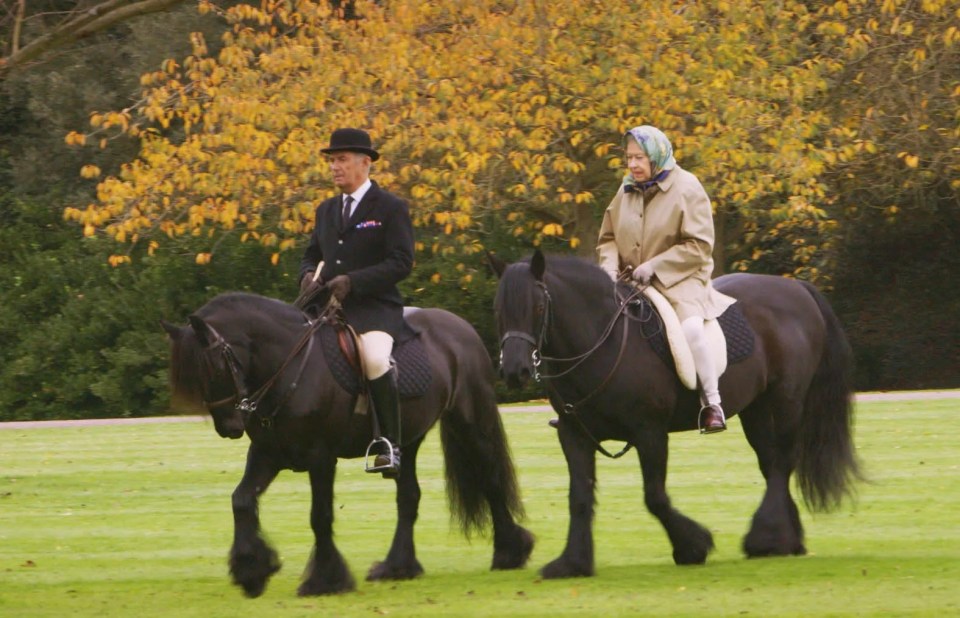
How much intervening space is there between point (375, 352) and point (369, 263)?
1.88 ft

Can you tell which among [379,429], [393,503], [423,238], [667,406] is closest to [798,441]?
[667,406]

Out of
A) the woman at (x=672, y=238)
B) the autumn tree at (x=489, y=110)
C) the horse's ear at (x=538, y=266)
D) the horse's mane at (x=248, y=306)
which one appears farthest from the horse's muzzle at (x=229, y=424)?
the autumn tree at (x=489, y=110)

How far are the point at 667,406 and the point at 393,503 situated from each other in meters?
4.81

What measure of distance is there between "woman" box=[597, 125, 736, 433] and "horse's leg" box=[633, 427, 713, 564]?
38 cm

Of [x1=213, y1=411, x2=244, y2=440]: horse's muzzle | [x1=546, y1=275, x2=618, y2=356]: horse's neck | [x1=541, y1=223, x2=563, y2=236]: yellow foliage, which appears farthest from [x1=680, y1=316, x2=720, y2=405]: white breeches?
[x1=541, y1=223, x2=563, y2=236]: yellow foliage

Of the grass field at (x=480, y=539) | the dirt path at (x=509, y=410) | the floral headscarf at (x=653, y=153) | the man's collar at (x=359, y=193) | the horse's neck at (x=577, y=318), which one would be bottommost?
the dirt path at (x=509, y=410)

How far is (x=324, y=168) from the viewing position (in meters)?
22.2

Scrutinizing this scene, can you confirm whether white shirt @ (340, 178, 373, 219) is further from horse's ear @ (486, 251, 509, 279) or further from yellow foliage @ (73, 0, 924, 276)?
yellow foliage @ (73, 0, 924, 276)

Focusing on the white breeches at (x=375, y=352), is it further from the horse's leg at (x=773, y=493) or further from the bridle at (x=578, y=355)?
the horse's leg at (x=773, y=493)

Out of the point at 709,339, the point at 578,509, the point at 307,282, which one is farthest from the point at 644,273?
the point at 307,282

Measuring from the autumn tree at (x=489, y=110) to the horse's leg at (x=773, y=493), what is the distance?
10976mm

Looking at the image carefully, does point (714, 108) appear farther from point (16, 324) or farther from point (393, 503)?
point (16, 324)

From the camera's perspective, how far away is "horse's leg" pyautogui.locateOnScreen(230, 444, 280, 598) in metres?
9.06

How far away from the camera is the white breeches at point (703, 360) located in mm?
9906
